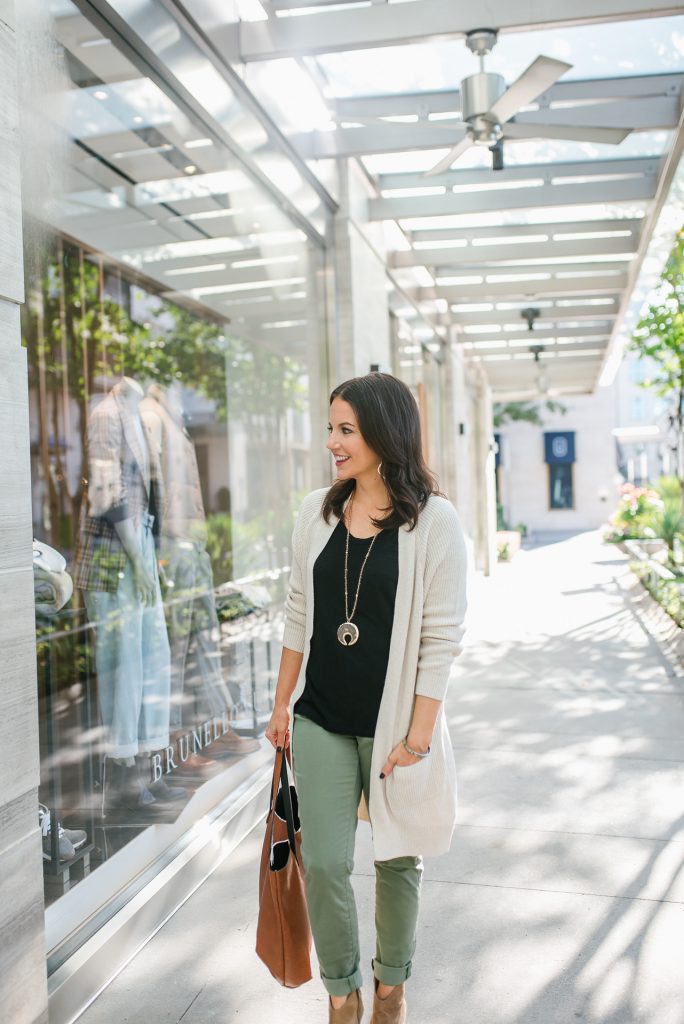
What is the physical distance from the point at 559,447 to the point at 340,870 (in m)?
36.8

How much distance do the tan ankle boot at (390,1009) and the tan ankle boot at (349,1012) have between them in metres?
0.07

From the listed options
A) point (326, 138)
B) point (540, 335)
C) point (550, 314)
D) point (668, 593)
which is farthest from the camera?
point (540, 335)

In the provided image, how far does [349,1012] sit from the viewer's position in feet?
7.47

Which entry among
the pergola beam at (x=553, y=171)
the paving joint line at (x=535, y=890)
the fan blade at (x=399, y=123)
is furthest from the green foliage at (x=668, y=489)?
the paving joint line at (x=535, y=890)

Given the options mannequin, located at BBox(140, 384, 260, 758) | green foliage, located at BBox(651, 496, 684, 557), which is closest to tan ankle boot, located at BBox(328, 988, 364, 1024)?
mannequin, located at BBox(140, 384, 260, 758)

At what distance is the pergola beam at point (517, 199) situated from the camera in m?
7.21

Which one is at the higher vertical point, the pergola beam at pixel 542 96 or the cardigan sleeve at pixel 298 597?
the pergola beam at pixel 542 96

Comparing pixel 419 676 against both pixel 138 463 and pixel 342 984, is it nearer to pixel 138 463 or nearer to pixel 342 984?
pixel 342 984

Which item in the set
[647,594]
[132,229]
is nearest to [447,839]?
[132,229]

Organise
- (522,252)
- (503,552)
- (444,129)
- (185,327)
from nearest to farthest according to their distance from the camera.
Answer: (444,129) → (185,327) → (522,252) → (503,552)

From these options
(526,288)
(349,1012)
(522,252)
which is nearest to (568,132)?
(522,252)

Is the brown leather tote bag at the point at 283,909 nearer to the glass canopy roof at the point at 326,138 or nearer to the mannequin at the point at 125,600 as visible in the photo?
the mannequin at the point at 125,600

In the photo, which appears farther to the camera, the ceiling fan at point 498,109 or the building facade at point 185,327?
the ceiling fan at point 498,109

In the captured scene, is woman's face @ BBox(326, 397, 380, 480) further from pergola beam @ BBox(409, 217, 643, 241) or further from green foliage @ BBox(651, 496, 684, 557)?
green foliage @ BBox(651, 496, 684, 557)
